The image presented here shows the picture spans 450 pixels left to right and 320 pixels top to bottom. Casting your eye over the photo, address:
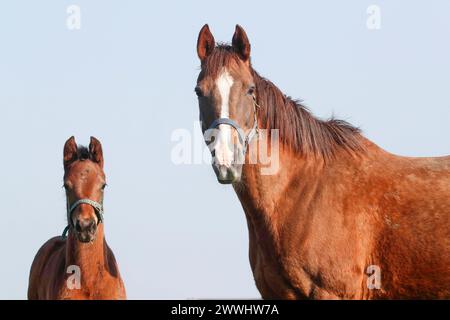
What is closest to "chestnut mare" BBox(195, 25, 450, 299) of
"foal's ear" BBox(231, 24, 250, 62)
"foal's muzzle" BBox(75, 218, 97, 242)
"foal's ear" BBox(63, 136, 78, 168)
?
"foal's ear" BBox(231, 24, 250, 62)

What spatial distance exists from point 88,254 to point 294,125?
2.76 m

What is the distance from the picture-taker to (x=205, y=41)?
264 inches

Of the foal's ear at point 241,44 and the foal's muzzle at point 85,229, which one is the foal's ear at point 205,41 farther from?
the foal's muzzle at point 85,229

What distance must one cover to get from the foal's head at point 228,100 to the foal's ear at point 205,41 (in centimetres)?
2

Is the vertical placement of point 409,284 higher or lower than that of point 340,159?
lower

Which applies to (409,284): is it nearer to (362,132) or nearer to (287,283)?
(287,283)

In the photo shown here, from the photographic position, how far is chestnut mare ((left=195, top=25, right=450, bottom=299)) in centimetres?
617

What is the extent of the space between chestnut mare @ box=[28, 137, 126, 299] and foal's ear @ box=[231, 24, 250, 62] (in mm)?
2448

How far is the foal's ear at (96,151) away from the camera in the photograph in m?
8.51

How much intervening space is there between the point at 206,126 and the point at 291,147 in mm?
832

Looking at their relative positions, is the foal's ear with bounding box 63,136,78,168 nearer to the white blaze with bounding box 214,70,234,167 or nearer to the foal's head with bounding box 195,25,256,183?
the foal's head with bounding box 195,25,256,183

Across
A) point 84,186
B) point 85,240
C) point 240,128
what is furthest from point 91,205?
point 240,128

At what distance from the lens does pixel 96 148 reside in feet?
27.9
